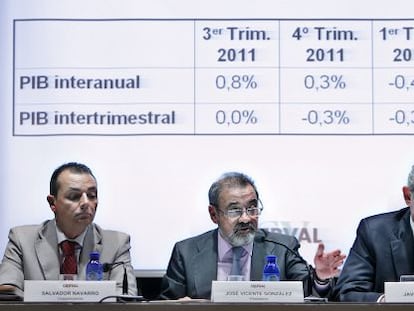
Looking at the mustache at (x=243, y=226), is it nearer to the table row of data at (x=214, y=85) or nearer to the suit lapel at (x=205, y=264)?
the suit lapel at (x=205, y=264)

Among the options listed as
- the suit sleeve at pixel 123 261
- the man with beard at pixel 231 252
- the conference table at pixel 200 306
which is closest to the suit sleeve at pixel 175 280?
the man with beard at pixel 231 252

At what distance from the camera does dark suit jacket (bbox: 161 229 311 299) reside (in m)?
4.34

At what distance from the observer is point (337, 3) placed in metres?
5.02

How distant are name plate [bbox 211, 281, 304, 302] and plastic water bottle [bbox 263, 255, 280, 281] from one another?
0.79 m

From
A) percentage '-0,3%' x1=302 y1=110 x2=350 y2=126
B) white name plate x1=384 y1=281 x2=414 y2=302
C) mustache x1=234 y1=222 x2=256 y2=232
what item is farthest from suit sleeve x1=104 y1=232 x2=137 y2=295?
white name plate x1=384 y1=281 x2=414 y2=302

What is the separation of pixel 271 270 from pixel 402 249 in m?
0.56

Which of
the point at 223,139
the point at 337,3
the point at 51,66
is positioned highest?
the point at 337,3

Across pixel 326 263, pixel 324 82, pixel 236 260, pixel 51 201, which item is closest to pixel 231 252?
pixel 236 260

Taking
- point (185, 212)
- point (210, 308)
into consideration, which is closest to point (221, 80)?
point (185, 212)

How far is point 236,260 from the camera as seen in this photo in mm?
4488

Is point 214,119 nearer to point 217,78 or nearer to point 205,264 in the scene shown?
point 217,78

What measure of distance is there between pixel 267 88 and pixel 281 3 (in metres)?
0.45

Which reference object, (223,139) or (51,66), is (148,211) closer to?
(223,139)

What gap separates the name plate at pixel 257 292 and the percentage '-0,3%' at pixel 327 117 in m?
1.65
